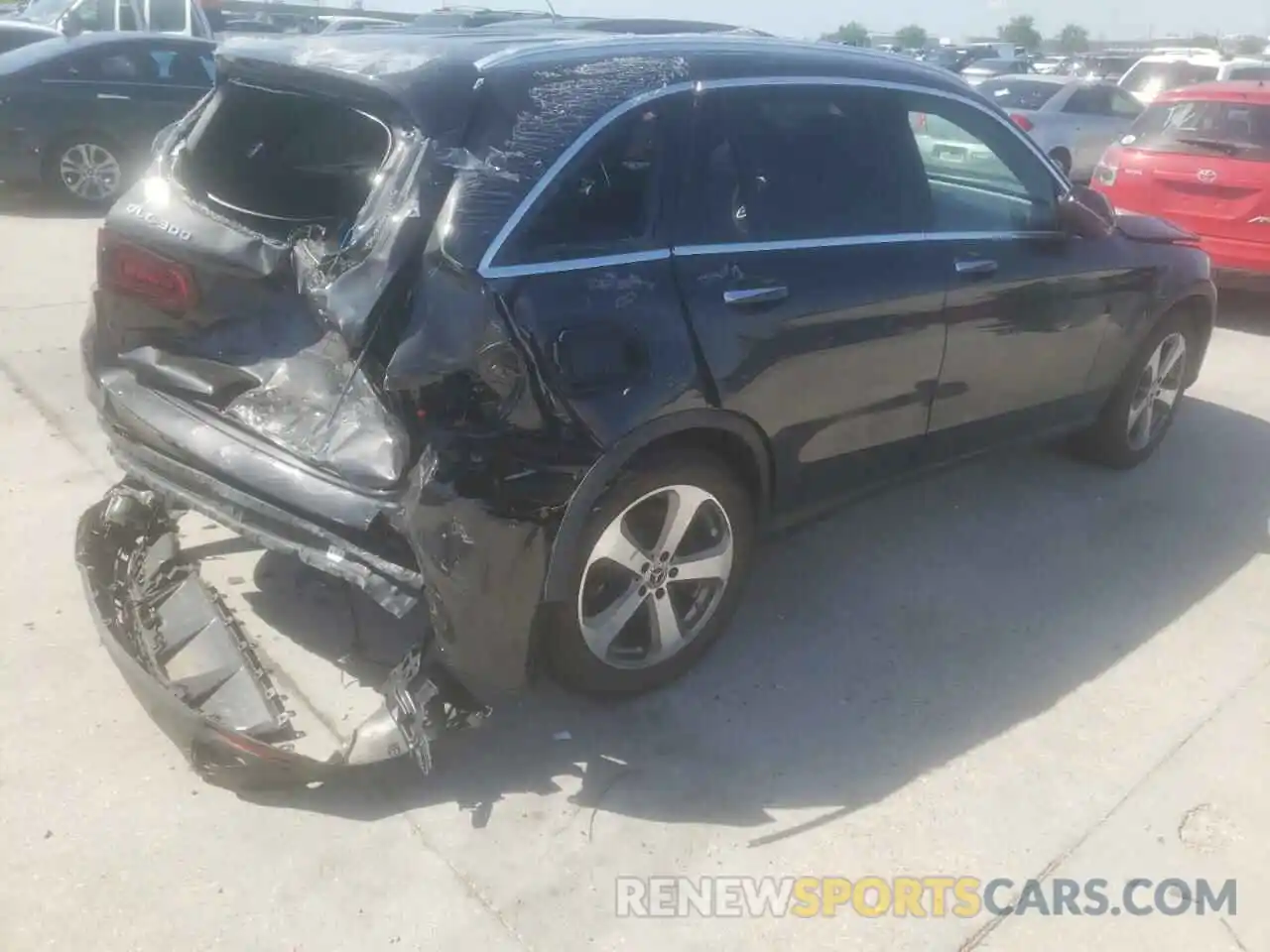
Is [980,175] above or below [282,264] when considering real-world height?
above

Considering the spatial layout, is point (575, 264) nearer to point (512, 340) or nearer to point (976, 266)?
point (512, 340)

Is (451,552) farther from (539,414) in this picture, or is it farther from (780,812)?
(780,812)

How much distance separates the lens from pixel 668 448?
10.4ft

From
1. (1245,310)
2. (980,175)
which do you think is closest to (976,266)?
(980,175)

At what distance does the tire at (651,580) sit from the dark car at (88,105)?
26.9 feet

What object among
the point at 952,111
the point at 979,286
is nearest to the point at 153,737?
the point at 979,286

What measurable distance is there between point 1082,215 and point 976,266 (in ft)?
2.32

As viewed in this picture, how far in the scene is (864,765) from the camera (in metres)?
3.22

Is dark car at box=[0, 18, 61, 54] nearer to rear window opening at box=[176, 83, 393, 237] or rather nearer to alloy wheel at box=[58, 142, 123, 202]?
alloy wheel at box=[58, 142, 123, 202]

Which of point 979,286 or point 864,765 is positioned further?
point 979,286

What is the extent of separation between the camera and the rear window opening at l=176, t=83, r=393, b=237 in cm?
330

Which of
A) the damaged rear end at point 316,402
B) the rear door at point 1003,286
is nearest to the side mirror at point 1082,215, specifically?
the rear door at point 1003,286

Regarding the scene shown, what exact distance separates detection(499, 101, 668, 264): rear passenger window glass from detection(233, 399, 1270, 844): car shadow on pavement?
4.25ft

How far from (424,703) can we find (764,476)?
1225mm
